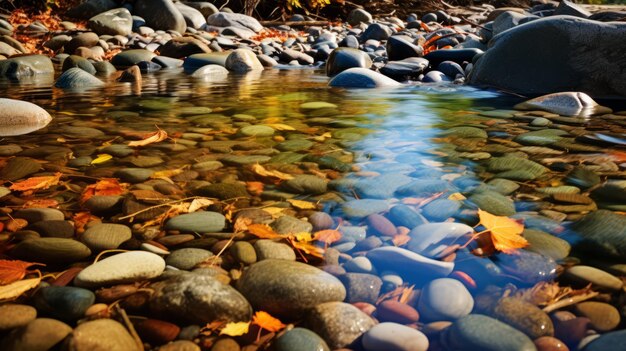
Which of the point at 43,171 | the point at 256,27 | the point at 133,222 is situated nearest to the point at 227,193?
the point at 133,222

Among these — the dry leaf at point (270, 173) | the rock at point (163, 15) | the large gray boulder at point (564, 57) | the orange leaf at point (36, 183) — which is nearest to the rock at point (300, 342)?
the dry leaf at point (270, 173)

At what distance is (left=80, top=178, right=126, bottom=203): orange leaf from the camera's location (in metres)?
1.82

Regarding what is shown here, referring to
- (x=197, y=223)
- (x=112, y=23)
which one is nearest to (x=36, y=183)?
(x=197, y=223)

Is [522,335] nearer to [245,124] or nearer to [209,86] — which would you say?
[245,124]

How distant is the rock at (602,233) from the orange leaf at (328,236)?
68 cm

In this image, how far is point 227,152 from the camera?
244 cm

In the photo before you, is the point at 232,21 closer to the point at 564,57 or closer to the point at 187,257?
the point at 564,57

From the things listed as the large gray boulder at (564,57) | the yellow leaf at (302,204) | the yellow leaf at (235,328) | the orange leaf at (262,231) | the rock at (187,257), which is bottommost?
the yellow leaf at (235,328)

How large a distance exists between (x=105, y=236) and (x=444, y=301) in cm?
97

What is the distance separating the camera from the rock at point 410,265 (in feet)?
4.19

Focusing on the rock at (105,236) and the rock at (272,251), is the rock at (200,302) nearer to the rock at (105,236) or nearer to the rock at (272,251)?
the rock at (272,251)

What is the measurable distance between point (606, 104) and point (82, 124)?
4.01 metres

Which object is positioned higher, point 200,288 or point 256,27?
point 256,27

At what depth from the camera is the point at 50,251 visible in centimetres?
135
